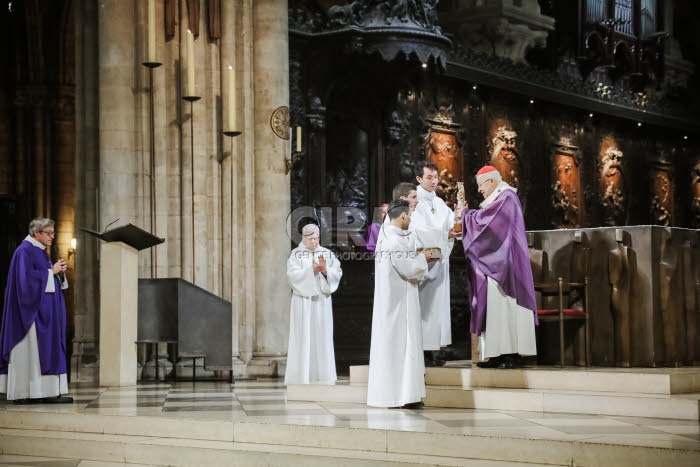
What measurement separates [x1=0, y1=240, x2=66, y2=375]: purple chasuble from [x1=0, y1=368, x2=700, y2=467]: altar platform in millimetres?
465

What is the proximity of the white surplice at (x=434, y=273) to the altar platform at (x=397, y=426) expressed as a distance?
353mm

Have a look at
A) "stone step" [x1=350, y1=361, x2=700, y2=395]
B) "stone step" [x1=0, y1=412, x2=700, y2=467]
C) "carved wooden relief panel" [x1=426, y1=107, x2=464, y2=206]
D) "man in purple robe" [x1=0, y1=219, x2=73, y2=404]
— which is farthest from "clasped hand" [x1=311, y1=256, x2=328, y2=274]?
"carved wooden relief panel" [x1=426, y1=107, x2=464, y2=206]

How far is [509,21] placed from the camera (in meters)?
18.5

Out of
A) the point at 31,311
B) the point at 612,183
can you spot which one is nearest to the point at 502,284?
the point at 31,311

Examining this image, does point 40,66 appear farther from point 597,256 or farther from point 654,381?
point 654,381

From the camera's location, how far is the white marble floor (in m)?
7.21

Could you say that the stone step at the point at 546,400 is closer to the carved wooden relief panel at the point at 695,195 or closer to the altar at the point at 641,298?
the altar at the point at 641,298

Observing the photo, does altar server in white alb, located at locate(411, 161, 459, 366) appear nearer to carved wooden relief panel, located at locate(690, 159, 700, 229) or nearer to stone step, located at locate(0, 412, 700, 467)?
stone step, located at locate(0, 412, 700, 467)

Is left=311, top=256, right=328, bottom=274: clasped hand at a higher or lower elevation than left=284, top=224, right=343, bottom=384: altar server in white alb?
higher

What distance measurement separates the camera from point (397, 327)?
884 centimetres

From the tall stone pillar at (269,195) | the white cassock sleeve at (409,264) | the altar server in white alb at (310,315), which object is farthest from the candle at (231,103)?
the white cassock sleeve at (409,264)

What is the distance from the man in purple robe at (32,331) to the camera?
33.1 feet

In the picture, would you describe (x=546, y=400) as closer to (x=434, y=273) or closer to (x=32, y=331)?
(x=434, y=273)

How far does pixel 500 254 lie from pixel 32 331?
4.25m
